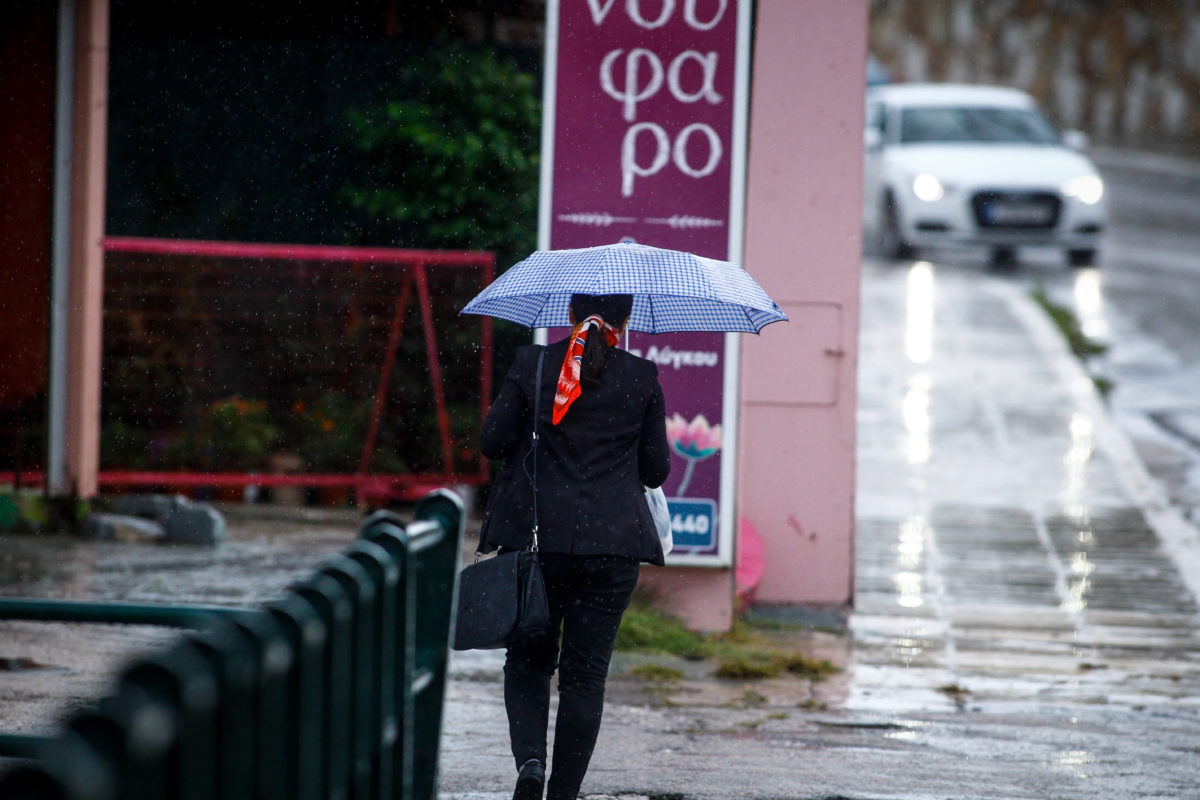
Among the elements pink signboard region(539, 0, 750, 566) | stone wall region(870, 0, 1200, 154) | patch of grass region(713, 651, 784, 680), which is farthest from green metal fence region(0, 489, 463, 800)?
stone wall region(870, 0, 1200, 154)

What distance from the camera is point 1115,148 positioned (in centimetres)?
3962

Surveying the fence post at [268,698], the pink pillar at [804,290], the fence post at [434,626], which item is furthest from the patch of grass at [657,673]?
the fence post at [268,698]

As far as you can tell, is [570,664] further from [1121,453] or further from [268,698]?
[1121,453]

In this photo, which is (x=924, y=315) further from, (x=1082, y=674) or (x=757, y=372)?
(x=1082, y=674)

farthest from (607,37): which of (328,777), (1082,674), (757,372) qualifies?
(328,777)

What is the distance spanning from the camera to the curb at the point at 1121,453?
32.4 ft

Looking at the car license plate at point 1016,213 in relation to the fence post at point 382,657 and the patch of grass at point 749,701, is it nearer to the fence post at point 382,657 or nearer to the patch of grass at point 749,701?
the patch of grass at point 749,701

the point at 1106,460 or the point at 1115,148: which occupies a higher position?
the point at 1115,148

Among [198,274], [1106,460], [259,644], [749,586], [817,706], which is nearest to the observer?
[259,644]

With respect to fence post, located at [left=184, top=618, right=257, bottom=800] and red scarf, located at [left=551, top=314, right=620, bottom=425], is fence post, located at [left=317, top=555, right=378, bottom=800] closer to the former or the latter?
fence post, located at [left=184, top=618, right=257, bottom=800]

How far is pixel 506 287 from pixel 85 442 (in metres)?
5.35

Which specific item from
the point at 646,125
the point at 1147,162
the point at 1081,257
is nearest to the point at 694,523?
the point at 646,125

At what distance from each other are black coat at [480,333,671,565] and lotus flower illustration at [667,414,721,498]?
3.11 m

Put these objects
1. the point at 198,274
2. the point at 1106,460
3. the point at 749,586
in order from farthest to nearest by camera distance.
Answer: the point at 1106,460 → the point at 198,274 → the point at 749,586
